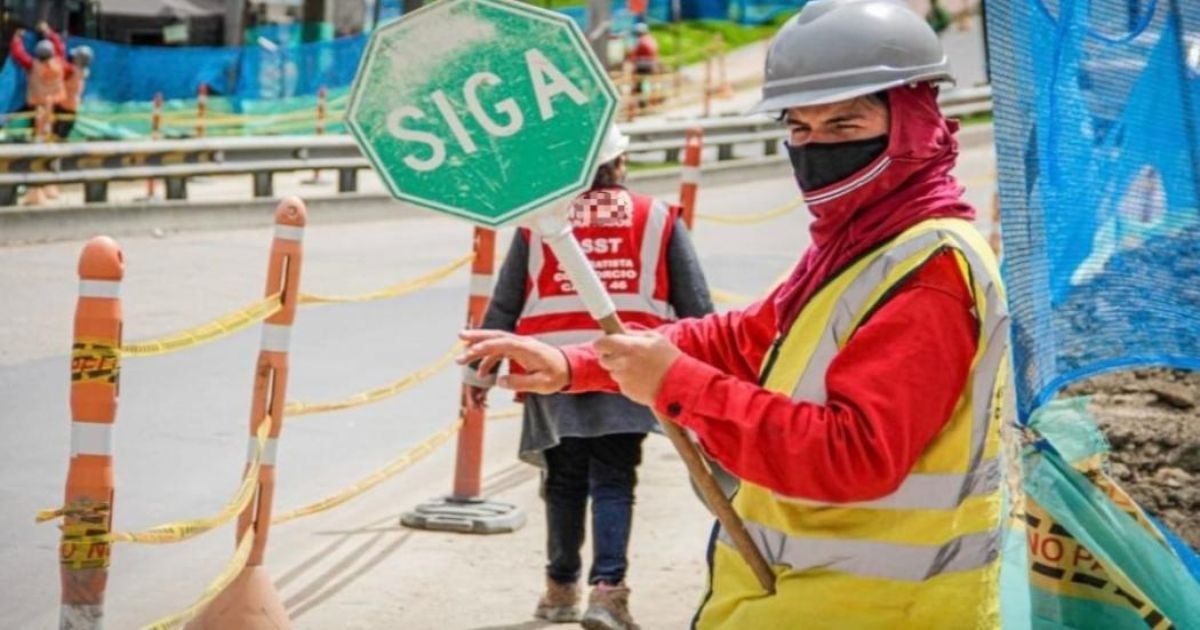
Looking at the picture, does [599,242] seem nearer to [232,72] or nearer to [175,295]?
[175,295]

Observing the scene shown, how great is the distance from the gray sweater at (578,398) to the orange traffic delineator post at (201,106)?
19.3m

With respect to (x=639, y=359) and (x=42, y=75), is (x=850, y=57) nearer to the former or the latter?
(x=639, y=359)

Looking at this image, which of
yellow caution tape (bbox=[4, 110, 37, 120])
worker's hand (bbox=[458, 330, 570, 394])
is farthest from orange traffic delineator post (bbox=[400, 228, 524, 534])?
yellow caution tape (bbox=[4, 110, 37, 120])

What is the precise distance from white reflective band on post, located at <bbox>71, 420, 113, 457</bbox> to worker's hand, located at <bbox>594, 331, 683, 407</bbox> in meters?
1.97

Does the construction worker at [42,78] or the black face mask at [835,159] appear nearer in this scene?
the black face mask at [835,159]

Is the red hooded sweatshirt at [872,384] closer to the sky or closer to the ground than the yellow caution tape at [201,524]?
closer to the sky

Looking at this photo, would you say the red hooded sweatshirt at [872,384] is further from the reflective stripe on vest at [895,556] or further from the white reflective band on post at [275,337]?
the white reflective band on post at [275,337]

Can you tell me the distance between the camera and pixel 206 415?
10375 millimetres

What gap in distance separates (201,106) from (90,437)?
22.8 metres

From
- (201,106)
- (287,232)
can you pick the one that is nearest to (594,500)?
(287,232)

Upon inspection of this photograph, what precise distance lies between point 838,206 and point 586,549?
17.2 ft

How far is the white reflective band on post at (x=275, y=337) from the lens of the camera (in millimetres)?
6488

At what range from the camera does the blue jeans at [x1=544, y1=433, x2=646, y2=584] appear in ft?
23.0

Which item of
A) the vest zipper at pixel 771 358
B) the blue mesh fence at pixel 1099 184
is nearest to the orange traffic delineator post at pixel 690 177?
the blue mesh fence at pixel 1099 184
